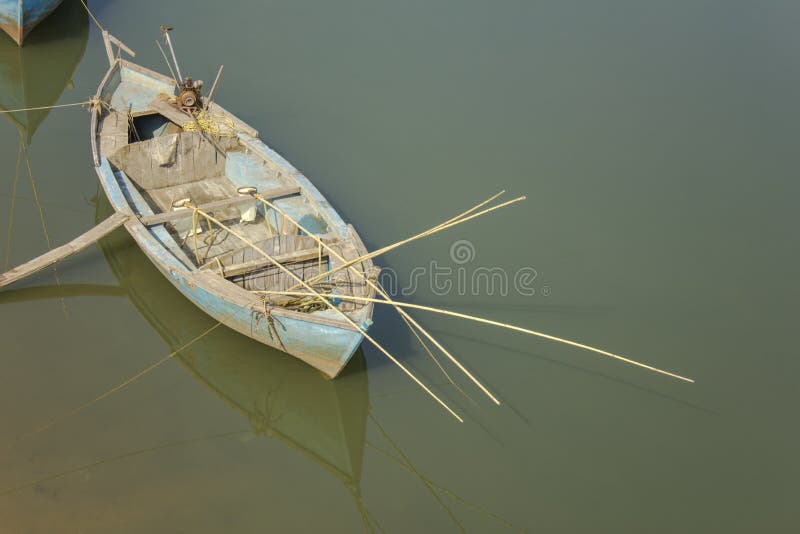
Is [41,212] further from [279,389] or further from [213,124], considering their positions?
[279,389]

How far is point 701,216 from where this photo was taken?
425 inches

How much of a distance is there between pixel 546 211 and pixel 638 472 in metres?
4.18

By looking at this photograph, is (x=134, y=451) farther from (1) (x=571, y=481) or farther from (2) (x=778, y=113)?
(2) (x=778, y=113)

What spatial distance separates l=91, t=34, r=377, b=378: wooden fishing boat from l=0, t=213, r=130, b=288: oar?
0.19 metres

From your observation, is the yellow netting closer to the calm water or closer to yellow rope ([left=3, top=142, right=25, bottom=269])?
the calm water

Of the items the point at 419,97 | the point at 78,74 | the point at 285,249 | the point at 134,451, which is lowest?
the point at 134,451

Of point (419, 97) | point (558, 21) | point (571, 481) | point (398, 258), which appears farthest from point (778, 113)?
point (571, 481)

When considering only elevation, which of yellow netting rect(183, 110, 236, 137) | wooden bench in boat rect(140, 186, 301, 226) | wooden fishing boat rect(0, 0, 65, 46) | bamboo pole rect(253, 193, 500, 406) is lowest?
bamboo pole rect(253, 193, 500, 406)

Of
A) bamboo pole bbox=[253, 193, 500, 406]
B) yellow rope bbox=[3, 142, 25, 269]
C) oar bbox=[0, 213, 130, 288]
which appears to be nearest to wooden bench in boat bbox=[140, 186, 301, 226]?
bamboo pole bbox=[253, 193, 500, 406]

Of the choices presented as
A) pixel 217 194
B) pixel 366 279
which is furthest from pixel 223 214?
pixel 366 279

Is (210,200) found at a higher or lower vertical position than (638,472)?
higher

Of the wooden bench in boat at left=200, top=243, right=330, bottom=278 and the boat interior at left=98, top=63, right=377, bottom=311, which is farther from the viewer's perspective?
the boat interior at left=98, top=63, right=377, bottom=311

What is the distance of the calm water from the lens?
23.9ft

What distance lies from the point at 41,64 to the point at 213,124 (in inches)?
198
